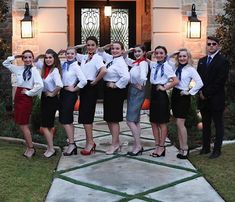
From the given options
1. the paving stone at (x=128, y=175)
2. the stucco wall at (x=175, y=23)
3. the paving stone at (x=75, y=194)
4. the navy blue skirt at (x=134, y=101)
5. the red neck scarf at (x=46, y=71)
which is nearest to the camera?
the paving stone at (x=75, y=194)

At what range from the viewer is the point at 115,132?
271 inches

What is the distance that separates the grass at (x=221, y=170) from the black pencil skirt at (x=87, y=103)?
1.64 meters

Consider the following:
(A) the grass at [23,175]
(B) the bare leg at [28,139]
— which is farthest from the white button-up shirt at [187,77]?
(B) the bare leg at [28,139]

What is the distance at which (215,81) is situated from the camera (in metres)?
6.43

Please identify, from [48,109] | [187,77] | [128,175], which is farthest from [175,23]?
[128,175]

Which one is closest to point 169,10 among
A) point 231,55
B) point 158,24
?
point 158,24

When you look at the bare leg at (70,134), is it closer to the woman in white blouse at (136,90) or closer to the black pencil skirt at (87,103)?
the black pencil skirt at (87,103)

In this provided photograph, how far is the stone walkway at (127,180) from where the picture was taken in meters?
4.96

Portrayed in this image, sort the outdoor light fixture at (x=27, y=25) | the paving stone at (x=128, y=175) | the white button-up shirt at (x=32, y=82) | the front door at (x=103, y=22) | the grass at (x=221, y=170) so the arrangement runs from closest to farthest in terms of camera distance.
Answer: the grass at (x=221, y=170) → the paving stone at (x=128, y=175) → the white button-up shirt at (x=32, y=82) → the outdoor light fixture at (x=27, y=25) → the front door at (x=103, y=22)

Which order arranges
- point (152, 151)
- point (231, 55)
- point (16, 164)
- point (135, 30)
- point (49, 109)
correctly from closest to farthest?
point (16, 164) < point (49, 109) < point (152, 151) < point (231, 55) < point (135, 30)

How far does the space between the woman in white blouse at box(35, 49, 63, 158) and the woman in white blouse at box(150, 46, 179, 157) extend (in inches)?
53.5

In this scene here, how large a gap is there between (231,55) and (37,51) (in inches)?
179

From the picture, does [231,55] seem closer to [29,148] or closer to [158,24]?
[158,24]

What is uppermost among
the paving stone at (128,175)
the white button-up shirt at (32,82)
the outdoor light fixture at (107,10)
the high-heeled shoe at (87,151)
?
the outdoor light fixture at (107,10)
